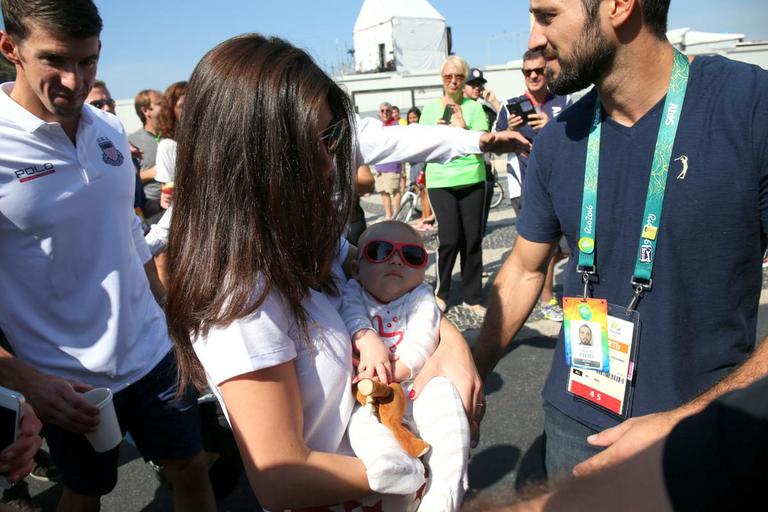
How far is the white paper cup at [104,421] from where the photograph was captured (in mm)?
1852

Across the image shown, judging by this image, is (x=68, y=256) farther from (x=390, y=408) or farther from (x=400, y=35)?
(x=400, y=35)

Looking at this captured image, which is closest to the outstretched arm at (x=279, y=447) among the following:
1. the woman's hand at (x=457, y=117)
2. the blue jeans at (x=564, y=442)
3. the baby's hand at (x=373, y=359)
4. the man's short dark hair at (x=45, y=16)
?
the baby's hand at (x=373, y=359)

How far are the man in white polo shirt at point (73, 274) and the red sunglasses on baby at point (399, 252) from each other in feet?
3.44

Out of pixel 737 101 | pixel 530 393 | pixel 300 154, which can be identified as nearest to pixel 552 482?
pixel 300 154

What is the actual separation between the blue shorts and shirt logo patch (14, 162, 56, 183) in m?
0.85

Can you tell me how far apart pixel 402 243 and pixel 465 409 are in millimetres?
568

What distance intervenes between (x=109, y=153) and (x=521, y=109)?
2.45 metres

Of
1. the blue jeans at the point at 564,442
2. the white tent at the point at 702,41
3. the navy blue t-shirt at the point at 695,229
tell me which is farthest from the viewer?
the white tent at the point at 702,41

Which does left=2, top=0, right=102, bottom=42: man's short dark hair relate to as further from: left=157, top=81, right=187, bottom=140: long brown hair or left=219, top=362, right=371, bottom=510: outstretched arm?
left=157, top=81, right=187, bottom=140: long brown hair

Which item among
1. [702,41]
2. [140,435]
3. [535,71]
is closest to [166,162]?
[140,435]

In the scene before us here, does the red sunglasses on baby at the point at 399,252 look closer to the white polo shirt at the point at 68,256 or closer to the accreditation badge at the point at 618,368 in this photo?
the accreditation badge at the point at 618,368

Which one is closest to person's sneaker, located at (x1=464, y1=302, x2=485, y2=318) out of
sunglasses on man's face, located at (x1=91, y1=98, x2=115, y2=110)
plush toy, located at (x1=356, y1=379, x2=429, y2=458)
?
plush toy, located at (x1=356, y1=379, x2=429, y2=458)

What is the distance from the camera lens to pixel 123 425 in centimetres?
224

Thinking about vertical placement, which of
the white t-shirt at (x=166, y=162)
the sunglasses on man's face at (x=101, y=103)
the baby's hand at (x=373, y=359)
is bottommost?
the baby's hand at (x=373, y=359)
